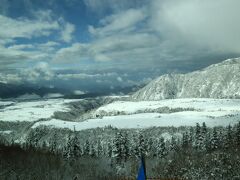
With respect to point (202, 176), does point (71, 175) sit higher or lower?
higher

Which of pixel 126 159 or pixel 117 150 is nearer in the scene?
pixel 117 150

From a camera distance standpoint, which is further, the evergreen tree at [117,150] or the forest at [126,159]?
the evergreen tree at [117,150]

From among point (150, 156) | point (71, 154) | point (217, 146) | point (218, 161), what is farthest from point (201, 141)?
point (218, 161)

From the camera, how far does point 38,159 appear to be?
36938 mm

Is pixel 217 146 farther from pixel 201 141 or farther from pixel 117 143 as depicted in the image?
pixel 117 143

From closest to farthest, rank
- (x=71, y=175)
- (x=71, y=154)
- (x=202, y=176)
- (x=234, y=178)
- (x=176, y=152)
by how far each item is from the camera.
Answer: (x=71, y=175) → (x=234, y=178) → (x=202, y=176) → (x=71, y=154) → (x=176, y=152)

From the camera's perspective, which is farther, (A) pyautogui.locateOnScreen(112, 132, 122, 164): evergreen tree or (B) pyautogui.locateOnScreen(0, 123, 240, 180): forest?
(A) pyautogui.locateOnScreen(112, 132, 122, 164): evergreen tree

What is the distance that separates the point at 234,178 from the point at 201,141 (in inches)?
3408

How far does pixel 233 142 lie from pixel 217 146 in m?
5.78

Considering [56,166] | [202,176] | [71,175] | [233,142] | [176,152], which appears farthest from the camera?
[176,152]

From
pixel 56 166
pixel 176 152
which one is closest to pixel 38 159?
pixel 56 166

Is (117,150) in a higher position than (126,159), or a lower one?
higher

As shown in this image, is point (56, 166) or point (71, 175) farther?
point (56, 166)

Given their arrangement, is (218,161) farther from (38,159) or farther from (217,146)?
(217,146)
